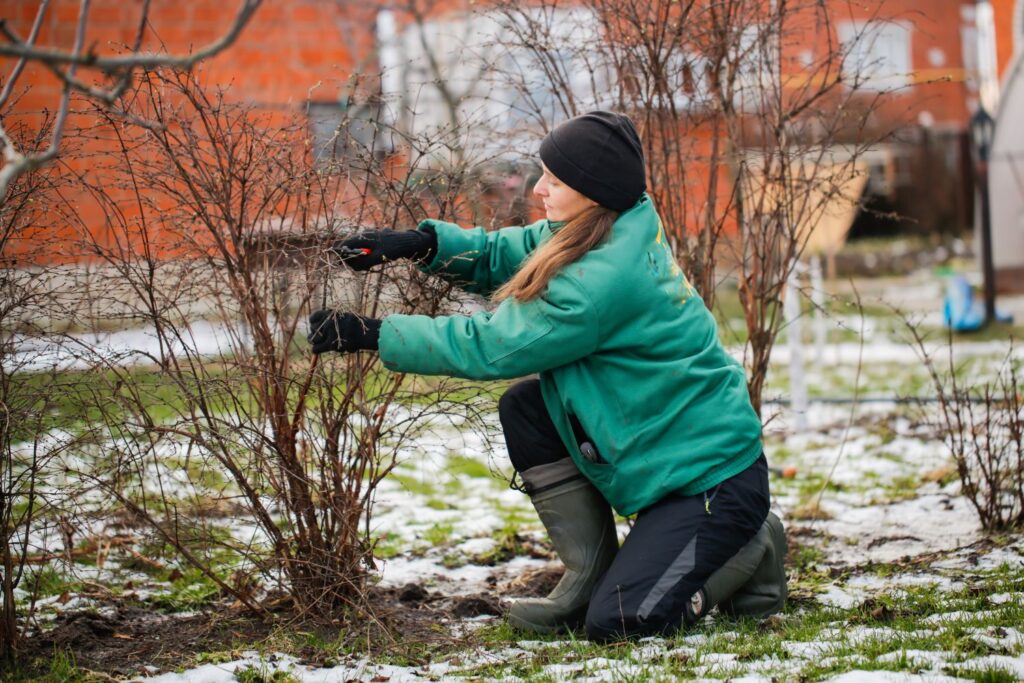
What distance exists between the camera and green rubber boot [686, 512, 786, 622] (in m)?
3.36

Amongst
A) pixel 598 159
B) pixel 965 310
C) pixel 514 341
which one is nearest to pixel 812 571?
pixel 514 341

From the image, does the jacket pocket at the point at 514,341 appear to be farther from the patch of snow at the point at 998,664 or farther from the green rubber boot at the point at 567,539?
the patch of snow at the point at 998,664

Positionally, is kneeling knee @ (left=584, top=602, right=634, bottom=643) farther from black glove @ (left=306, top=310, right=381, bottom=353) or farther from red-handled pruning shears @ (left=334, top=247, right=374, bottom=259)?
red-handled pruning shears @ (left=334, top=247, right=374, bottom=259)

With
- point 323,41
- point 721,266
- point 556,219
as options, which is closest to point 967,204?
point 323,41

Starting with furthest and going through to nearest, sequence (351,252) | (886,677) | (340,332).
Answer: (351,252)
(340,332)
(886,677)

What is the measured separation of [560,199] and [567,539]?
3.45ft

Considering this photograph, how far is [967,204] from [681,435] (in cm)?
2099

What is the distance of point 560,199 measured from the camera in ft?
10.8

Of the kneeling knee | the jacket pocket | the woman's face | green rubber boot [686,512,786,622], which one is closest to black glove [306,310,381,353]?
the jacket pocket

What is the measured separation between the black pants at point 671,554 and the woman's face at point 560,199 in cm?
64

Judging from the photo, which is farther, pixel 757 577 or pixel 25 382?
pixel 757 577

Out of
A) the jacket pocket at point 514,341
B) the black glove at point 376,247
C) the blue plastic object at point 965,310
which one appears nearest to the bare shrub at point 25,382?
the black glove at point 376,247

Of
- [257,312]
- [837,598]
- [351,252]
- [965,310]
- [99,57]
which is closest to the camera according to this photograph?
[99,57]

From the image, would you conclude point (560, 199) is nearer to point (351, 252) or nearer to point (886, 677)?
point (351, 252)
